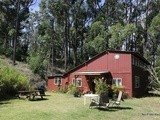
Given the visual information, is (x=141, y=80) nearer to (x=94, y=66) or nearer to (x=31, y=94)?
(x=94, y=66)

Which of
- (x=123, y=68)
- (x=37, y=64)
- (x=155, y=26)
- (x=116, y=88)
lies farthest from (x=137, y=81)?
(x=37, y=64)

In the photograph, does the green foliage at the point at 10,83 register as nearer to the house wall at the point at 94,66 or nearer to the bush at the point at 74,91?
the bush at the point at 74,91

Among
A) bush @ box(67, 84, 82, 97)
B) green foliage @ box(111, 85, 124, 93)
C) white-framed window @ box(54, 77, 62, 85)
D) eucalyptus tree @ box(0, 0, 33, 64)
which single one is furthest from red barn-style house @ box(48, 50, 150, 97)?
eucalyptus tree @ box(0, 0, 33, 64)

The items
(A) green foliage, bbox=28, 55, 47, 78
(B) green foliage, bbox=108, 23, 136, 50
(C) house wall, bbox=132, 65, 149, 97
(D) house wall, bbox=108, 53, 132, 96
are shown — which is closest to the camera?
(D) house wall, bbox=108, 53, 132, 96

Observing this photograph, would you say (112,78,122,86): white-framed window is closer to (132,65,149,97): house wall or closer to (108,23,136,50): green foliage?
(132,65,149,97): house wall

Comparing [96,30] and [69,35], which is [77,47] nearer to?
[69,35]

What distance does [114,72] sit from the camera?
31.3m

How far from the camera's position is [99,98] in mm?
17875

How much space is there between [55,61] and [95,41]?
13.4 metres

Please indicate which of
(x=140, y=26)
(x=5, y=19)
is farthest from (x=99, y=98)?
(x=5, y=19)

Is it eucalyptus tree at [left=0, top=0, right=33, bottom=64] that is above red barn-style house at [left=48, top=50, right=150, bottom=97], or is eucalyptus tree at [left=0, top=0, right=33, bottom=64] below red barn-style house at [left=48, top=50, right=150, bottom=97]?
above

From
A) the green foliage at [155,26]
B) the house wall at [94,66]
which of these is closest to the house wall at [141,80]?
the house wall at [94,66]

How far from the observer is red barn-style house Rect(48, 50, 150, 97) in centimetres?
3052

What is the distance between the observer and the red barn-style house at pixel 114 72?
100 ft
